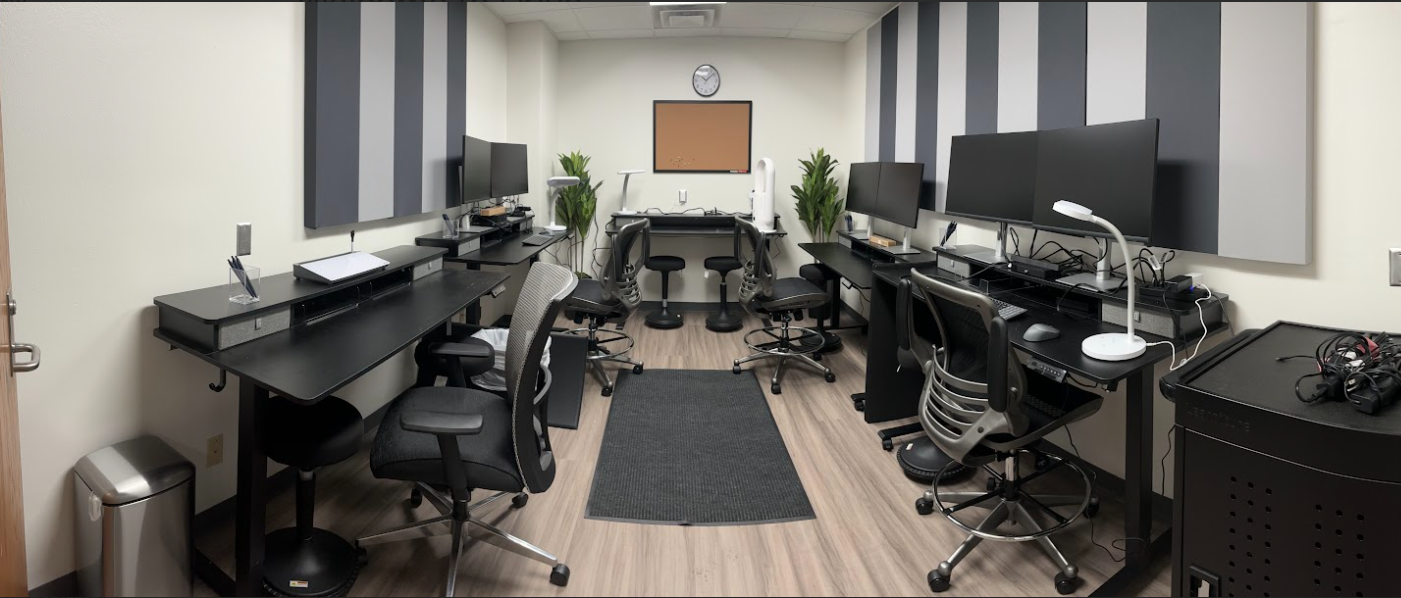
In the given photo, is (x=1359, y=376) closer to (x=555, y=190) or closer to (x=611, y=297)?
(x=611, y=297)

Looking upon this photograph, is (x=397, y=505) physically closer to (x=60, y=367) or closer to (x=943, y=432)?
(x=60, y=367)

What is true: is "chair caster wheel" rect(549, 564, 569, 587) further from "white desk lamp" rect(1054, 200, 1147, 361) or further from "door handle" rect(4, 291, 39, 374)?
"white desk lamp" rect(1054, 200, 1147, 361)

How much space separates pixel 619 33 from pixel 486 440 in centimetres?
446

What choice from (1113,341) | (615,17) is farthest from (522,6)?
(1113,341)

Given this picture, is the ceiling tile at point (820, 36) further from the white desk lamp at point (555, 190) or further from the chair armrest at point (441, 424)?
the chair armrest at point (441, 424)

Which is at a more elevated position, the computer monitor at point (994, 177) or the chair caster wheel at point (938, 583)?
the computer monitor at point (994, 177)

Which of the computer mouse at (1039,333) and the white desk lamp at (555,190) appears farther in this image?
the white desk lamp at (555,190)

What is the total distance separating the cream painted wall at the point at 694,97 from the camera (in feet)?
18.8

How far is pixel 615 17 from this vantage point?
16.5 feet

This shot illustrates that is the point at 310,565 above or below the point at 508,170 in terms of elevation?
below

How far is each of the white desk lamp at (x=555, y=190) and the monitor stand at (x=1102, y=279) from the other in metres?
3.47

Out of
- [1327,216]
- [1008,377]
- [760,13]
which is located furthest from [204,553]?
[760,13]

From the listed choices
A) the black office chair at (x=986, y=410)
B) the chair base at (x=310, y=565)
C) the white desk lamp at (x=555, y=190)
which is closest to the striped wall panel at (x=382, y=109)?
the white desk lamp at (x=555, y=190)

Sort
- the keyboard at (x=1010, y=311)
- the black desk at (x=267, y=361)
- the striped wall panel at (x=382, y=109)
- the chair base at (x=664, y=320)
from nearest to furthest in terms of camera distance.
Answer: the black desk at (x=267, y=361) → the keyboard at (x=1010, y=311) → the striped wall panel at (x=382, y=109) → the chair base at (x=664, y=320)
